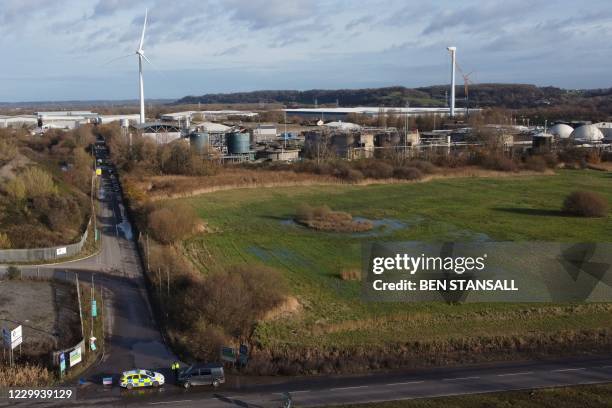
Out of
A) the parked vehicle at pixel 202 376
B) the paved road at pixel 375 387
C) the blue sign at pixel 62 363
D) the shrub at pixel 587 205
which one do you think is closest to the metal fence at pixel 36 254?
the blue sign at pixel 62 363

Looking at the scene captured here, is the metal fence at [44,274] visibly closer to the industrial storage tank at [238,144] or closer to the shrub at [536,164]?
the industrial storage tank at [238,144]

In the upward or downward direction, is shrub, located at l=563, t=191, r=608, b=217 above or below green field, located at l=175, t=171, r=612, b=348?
above

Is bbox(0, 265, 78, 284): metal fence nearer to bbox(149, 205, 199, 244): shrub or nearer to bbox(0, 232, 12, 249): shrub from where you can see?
bbox(0, 232, 12, 249): shrub

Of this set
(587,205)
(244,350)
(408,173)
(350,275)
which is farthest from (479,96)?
(244,350)

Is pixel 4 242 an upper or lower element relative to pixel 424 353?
upper

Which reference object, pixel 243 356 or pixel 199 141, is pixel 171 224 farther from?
pixel 199 141

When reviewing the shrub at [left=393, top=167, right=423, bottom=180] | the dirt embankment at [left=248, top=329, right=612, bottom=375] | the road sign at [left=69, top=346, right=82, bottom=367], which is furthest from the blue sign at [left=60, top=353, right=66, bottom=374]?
the shrub at [left=393, top=167, right=423, bottom=180]

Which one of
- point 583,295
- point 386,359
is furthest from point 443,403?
point 583,295

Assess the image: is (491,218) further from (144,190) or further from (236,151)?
(236,151)
